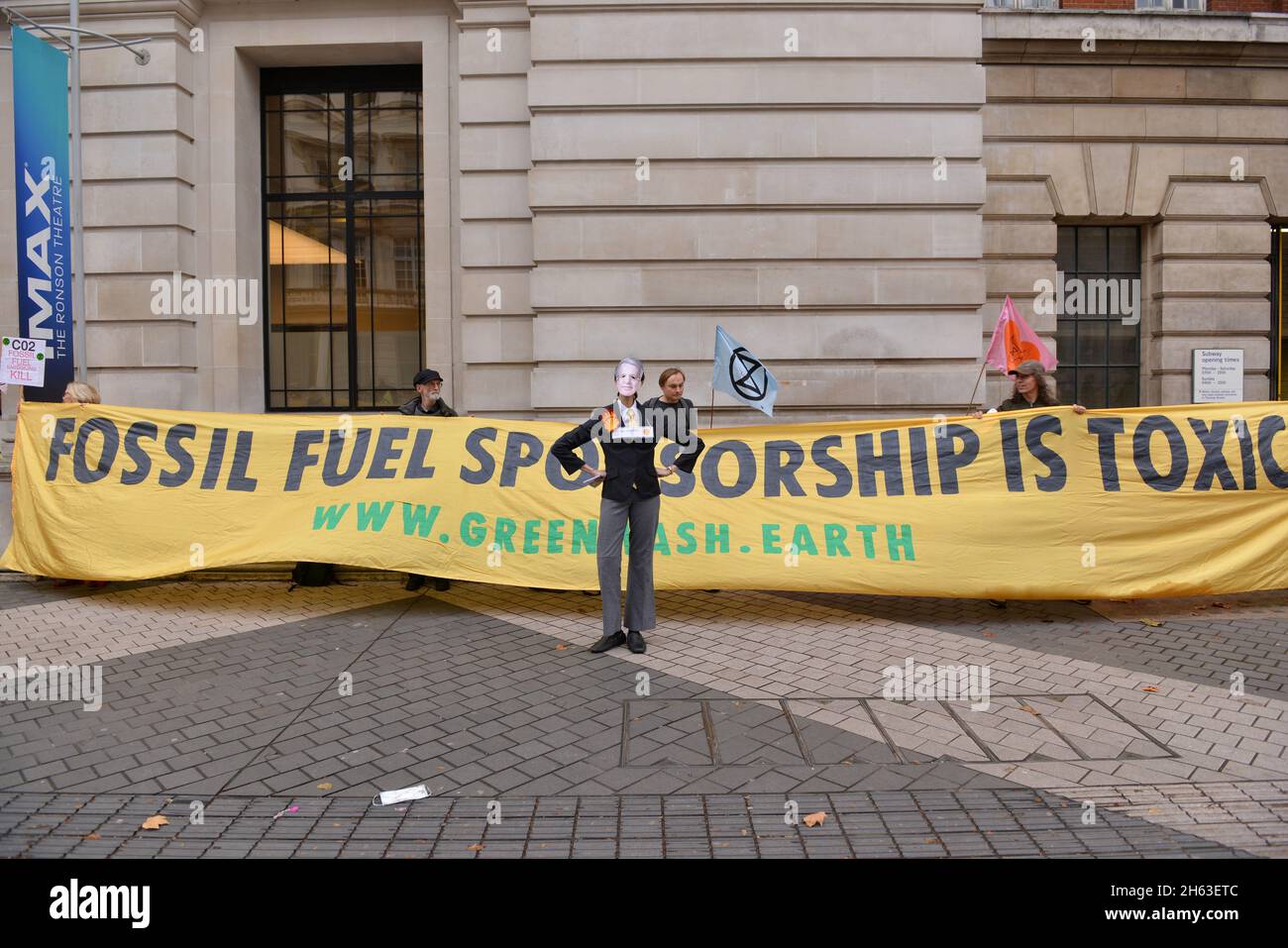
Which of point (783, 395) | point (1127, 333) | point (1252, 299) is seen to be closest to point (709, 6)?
point (783, 395)

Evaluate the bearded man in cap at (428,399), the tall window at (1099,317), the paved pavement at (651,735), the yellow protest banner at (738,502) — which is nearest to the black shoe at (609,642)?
the paved pavement at (651,735)

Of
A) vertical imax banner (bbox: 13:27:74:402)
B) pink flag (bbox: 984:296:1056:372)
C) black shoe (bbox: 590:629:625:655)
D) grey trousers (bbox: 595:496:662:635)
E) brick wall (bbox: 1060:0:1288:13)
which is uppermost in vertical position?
brick wall (bbox: 1060:0:1288:13)

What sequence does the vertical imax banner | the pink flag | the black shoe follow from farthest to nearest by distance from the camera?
the vertical imax banner < the pink flag < the black shoe

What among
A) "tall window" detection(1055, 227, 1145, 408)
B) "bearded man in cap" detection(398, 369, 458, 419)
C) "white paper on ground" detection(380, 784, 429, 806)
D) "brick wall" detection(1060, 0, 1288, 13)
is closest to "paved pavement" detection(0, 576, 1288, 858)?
"white paper on ground" detection(380, 784, 429, 806)

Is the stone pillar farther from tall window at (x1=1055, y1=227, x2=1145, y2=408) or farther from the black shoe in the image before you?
tall window at (x1=1055, y1=227, x2=1145, y2=408)

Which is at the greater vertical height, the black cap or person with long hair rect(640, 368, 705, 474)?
the black cap

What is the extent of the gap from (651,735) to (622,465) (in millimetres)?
2328

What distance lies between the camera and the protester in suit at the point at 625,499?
6.78m

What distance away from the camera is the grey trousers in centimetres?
680

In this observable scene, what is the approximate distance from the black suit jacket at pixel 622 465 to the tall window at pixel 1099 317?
834cm

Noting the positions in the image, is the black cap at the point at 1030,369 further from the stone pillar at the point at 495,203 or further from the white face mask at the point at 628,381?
the stone pillar at the point at 495,203

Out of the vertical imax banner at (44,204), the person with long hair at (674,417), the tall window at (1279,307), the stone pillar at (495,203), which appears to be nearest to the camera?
the person with long hair at (674,417)

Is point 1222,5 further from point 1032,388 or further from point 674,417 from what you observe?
point 674,417

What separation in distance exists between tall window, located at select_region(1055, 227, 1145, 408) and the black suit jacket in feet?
27.4
